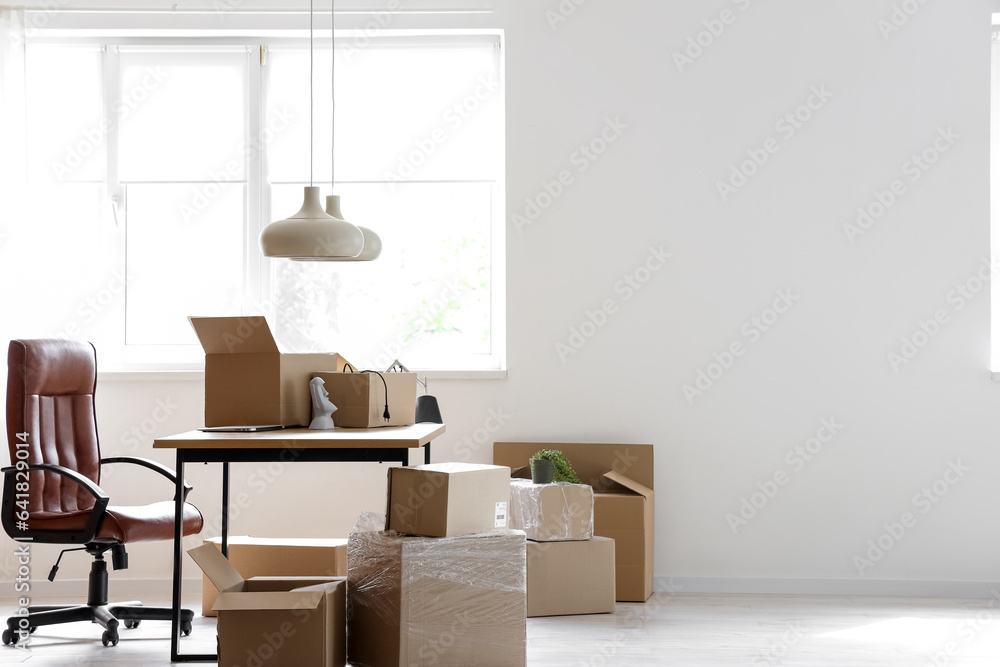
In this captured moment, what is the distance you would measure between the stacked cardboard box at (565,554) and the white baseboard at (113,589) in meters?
1.61

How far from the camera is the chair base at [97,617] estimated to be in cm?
330

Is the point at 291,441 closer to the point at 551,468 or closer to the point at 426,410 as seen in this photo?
the point at 426,410

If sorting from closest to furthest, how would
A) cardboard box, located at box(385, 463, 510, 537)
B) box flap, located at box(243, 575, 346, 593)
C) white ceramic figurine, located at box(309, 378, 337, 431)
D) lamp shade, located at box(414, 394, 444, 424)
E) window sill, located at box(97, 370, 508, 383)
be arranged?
cardboard box, located at box(385, 463, 510, 537), box flap, located at box(243, 575, 346, 593), white ceramic figurine, located at box(309, 378, 337, 431), lamp shade, located at box(414, 394, 444, 424), window sill, located at box(97, 370, 508, 383)

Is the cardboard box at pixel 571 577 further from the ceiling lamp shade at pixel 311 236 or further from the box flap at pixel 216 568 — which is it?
the ceiling lamp shade at pixel 311 236

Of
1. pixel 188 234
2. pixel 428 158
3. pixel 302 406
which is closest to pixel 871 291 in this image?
pixel 428 158

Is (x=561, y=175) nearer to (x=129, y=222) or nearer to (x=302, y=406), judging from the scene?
(x=302, y=406)

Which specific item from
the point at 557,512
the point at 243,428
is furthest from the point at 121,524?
the point at 557,512

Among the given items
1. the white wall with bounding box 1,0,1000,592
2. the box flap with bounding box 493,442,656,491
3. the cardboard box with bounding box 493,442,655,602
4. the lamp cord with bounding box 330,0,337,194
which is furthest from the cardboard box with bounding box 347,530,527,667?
the lamp cord with bounding box 330,0,337,194

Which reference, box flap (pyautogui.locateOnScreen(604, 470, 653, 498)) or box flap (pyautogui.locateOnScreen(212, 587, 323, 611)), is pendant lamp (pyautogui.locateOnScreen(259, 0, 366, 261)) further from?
box flap (pyautogui.locateOnScreen(604, 470, 653, 498))

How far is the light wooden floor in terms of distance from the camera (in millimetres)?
3127

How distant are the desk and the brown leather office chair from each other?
263 millimetres

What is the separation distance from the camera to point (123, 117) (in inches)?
175

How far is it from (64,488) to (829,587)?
3.36m

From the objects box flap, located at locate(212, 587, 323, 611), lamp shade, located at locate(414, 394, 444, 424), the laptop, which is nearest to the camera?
box flap, located at locate(212, 587, 323, 611)
